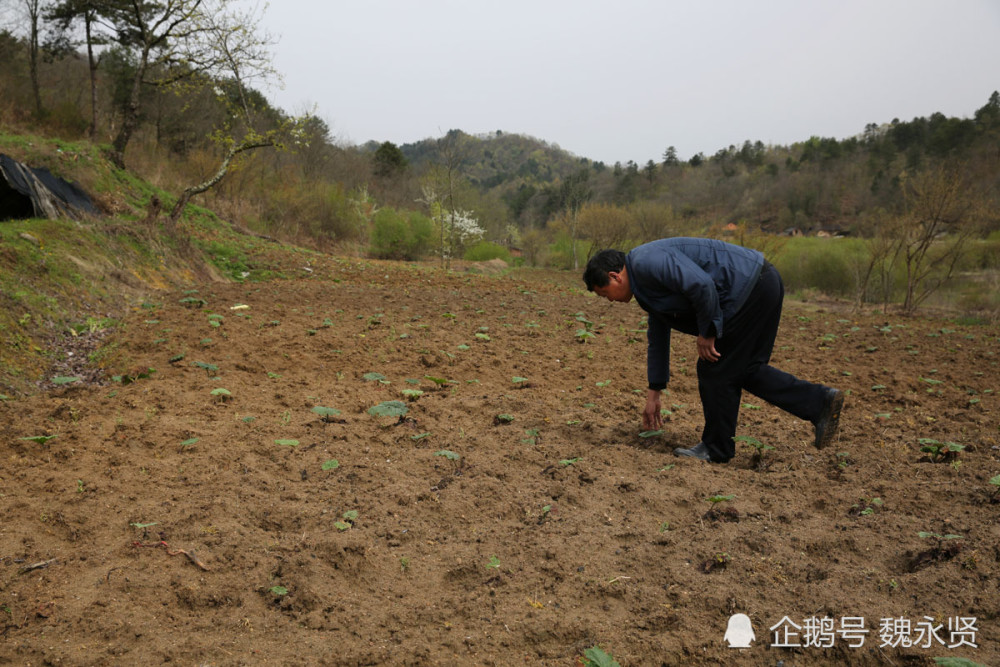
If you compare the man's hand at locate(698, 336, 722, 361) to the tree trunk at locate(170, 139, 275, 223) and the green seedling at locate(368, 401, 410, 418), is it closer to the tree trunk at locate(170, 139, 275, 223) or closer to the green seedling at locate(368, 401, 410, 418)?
the green seedling at locate(368, 401, 410, 418)

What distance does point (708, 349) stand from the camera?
3406 millimetres

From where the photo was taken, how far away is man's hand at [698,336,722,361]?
3.37 m

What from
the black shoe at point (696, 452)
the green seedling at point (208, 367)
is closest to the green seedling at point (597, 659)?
the black shoe at point (696, 452)

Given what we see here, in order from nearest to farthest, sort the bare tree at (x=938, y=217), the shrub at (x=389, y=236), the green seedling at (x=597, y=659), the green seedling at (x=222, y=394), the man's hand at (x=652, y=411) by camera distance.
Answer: the green seedling at (x=597, y=659) < the man's hand at (x=652, y=411) < the green seedling at (x=222, y=394) < the bare tree at (x=938, y=217) < the shrub at (x=389, y=236)

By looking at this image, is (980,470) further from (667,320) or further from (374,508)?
(374,508)

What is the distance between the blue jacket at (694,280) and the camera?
129 inches

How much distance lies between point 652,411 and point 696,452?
449mm

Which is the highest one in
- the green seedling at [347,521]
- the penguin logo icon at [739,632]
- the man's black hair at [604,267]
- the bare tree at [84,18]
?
the bare tree at [84,18]

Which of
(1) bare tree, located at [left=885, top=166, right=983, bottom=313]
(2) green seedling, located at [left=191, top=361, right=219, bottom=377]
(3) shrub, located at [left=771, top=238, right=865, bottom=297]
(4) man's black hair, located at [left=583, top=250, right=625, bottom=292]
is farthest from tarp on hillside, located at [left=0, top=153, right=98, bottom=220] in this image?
(3) shrub, located at [left=771, top=238, right=865, bottom=297]

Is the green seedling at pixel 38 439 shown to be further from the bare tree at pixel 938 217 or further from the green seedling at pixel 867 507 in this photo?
the bare tree at pixel 938 217

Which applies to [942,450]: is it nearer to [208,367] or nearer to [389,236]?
[208,367]

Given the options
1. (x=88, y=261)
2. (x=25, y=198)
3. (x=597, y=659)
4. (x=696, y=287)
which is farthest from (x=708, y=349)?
(x=25, y=198)

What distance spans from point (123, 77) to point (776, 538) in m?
32.9

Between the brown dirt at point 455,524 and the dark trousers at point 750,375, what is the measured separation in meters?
0.26
